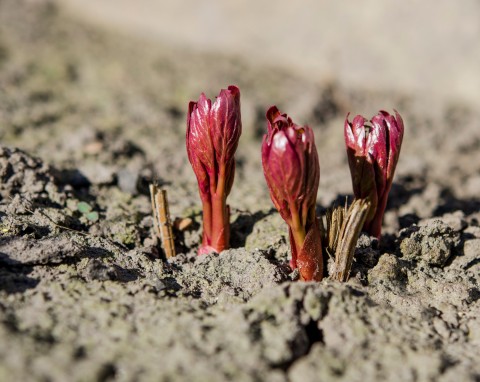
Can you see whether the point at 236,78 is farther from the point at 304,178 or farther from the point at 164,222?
the point at 304,178

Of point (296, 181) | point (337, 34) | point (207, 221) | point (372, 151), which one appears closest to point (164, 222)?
point (207, 221)

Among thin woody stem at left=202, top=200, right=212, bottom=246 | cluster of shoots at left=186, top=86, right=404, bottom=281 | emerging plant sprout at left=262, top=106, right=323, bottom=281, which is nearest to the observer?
emerging plant sprout at left=262, top=106, right=323, bottom=281

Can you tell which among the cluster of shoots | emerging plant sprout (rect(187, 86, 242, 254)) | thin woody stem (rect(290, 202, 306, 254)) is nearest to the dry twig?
the cluster of shoots

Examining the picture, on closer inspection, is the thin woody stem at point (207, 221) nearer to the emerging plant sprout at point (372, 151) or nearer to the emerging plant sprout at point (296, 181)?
the emerging plant sprout at point (296, 181)

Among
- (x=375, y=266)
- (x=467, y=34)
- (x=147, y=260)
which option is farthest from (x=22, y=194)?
(x=467, y=34)

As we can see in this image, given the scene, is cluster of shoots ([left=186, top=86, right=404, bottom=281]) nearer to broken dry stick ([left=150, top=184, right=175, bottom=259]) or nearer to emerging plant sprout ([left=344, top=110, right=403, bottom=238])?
emerging plant sprout ([left=344, top=110, right=403, bottom=238])

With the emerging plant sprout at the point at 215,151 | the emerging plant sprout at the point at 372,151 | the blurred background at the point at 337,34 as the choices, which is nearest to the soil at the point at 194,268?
the emerging plant sprout at the point at 215,151

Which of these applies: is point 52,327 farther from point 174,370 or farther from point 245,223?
point 245,223
